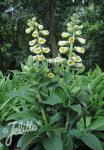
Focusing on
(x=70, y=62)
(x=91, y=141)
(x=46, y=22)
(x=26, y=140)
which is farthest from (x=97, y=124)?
(x=46, y=22)

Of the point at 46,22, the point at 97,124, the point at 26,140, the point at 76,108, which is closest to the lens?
the point at 26,140

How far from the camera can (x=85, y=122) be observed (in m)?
2.72

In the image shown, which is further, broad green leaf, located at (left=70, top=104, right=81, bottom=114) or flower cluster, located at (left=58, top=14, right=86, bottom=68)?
flower cluster, located at (left=58, top=14, right=86, bottom=68)

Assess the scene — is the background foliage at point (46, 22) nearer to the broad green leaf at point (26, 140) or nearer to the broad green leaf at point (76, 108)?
the broad green leaf at point (76, 108)

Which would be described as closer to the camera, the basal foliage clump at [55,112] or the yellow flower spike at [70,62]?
the basal foliage clump at [55,112]

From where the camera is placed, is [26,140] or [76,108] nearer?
[26,140]

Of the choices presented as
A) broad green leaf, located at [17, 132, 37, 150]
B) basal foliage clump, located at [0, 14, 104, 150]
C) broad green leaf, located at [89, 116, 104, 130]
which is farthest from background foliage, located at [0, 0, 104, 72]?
broad green leaf, located at [17, 132, 37, 150]

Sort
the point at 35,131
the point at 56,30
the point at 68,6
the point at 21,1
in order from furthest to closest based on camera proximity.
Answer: the point at 56,30 → the point at 68,6 → the point at 21,1 → the point at 35,131

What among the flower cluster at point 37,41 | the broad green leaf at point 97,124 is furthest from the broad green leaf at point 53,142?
the flower cluster at point 37,41

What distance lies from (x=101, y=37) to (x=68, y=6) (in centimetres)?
193

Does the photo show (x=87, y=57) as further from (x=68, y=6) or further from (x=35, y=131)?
(x=35, y=131)

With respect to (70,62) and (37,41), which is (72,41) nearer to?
(70,62)

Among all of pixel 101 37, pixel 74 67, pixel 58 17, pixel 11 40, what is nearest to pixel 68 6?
pixel 58 17

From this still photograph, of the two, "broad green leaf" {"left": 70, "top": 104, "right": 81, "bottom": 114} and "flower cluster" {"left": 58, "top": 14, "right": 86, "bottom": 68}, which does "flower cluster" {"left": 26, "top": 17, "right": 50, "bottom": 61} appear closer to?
"flower cluster" {"left": 58, "top": 14, "right": 86, "bottom": 68}
